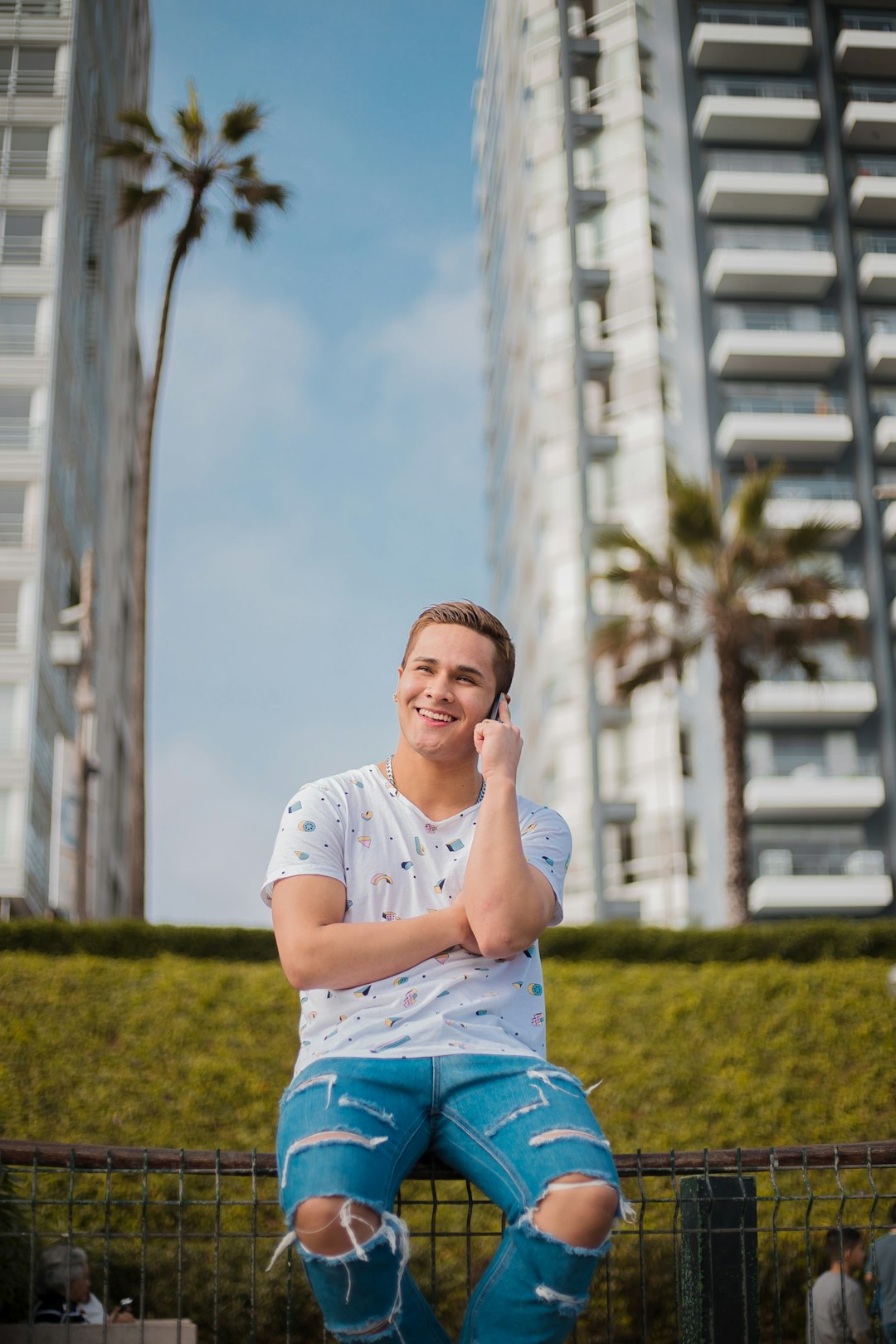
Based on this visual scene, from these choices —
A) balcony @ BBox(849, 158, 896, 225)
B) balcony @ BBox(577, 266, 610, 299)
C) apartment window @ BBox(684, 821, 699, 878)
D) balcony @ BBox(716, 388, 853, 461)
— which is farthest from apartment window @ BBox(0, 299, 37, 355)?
balcony @ BBox(849, 158, 896, 225)

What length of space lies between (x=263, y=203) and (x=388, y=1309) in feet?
73.1

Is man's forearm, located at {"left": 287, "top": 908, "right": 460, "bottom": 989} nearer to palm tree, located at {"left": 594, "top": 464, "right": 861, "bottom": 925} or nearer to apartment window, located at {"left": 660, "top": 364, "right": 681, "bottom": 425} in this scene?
palm tree, located at {"left": 594, "top": 464, "right": 861, "bottom": 925}

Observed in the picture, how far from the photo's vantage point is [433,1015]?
3023 millimetres

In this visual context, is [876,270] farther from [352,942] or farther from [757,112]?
[352,942]

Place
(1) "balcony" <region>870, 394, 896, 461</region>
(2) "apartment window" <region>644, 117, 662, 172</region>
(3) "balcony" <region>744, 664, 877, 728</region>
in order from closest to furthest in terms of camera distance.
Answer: (3) "balcony" <region>744, 664, 877, 728</region> < (1) "balcony" <region>870, 394, 896, 461</region> < (2) "apartment window" <region>644, 117, 662, 172</region>

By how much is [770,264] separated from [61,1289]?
4487cm

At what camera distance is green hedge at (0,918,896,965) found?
13.3 meters

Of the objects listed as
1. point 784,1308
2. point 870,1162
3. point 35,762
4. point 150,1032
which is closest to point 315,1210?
point 870,1162

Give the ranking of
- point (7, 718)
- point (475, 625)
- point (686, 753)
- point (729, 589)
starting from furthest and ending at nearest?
point (686, 753)
point (7, 718)
point (729, 589)
point (475, 625)

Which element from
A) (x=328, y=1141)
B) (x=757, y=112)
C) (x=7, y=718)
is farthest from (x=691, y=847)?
(x=328, y=1141)

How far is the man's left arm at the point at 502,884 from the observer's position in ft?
9.82

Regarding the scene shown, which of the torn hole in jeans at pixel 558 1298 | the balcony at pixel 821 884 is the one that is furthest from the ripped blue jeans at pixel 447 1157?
the balcony at pixel 821 884

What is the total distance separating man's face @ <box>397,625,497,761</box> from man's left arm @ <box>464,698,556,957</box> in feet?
0.78

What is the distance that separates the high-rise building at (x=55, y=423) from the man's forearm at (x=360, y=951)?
27231 mm
